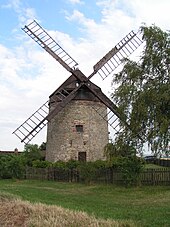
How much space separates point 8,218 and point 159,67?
11.8 m

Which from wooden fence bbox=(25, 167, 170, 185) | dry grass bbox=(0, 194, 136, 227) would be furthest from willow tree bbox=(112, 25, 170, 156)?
dry grass bbox=(0, 194, 136, 227)

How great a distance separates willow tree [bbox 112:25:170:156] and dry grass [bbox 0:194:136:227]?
30.0 feet

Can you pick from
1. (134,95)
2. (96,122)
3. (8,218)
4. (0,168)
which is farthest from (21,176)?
(8,218)

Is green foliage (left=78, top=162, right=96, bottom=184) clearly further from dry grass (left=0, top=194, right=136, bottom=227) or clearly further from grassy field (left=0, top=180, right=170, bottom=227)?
dry grass (left=0, top=194, right=136, bottom=227)

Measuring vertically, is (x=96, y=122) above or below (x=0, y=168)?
above

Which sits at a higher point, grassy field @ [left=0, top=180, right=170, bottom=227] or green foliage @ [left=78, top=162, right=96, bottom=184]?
green foliage @ [left=78, top=162, right=96, bottom=184]

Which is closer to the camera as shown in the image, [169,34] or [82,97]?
[169,34]

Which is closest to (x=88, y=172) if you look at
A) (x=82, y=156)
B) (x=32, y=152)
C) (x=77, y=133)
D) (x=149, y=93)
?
(x=82, y=156)

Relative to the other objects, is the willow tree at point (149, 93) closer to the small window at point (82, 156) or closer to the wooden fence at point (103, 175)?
the wooden fence at point (103, 175)

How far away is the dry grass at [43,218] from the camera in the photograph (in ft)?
28.7

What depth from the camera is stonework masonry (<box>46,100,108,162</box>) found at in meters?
30.6

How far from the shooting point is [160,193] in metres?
18.6

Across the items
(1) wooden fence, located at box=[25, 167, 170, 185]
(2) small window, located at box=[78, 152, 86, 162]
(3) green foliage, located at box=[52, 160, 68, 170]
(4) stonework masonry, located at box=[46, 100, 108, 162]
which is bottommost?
(1) wooden fence, located at box=[25, 167, 170, 185]

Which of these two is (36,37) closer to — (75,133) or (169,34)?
(75,133)
